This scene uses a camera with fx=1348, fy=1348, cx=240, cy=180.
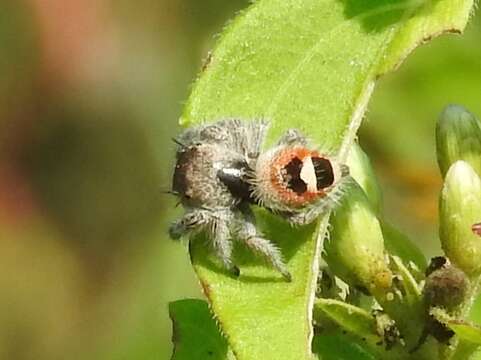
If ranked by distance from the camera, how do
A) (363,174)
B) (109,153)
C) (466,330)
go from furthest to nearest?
(109,153) → (363,174) → (466,330)

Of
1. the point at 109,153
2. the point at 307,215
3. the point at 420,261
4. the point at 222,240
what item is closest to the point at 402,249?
the point at 420,261

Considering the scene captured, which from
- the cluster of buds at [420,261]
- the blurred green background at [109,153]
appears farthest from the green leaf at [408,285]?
the blurred green background at [109,153]

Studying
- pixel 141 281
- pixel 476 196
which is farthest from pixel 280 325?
pixel 141 281

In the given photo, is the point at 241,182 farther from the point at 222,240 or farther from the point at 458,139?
the point at 458,139

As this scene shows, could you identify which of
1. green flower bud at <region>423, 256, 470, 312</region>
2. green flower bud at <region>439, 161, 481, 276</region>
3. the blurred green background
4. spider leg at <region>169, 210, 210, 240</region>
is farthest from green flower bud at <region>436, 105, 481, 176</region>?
the blurred green background

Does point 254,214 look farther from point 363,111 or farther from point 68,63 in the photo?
point 68,63
